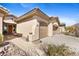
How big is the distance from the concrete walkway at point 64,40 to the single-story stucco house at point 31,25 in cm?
6

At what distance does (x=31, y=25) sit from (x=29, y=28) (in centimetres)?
4

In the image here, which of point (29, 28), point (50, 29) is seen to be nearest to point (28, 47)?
point (29, 28)

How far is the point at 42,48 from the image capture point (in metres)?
2.19

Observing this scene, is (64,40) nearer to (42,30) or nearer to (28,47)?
(42,30)

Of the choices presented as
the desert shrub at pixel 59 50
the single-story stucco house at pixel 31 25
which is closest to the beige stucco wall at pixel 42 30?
the single-story stucco house at pixel 31 25

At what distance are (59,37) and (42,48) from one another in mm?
248

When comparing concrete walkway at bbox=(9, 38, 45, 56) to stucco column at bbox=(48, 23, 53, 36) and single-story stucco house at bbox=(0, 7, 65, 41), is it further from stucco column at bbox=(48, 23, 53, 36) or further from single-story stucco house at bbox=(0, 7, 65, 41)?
stucco column at bbox=(48, 23, 53, 36)

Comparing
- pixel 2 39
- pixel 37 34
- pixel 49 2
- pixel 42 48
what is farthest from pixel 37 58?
pixel 49 2

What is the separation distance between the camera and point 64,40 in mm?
2217

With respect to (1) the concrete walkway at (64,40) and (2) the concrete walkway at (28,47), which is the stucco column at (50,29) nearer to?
(1) the concrete walkway at (64,40)

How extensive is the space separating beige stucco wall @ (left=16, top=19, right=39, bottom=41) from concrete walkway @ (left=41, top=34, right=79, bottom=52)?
12cm

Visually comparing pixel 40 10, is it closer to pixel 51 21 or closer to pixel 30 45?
pixel 51 21

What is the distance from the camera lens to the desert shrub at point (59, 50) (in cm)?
216

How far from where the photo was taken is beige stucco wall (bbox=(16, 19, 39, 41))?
87.2 inches
